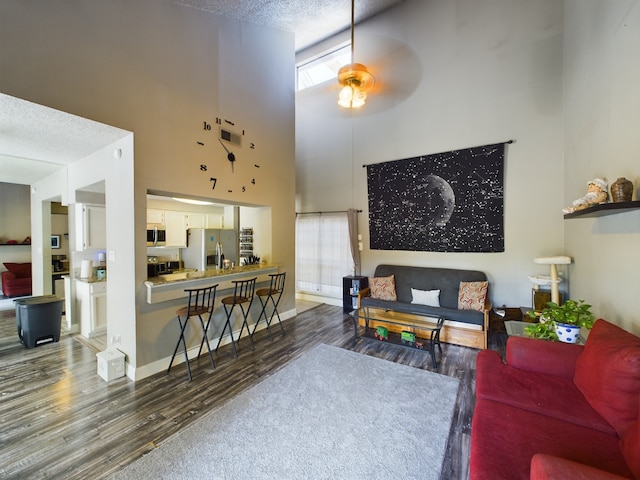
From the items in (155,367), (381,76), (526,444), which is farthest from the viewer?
(381,76)

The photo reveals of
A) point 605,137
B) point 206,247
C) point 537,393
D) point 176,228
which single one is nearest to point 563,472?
point 537,393

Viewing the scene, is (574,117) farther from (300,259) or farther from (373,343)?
(300,259)

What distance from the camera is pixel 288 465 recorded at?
1.67m

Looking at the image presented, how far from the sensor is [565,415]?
1485 millimetres

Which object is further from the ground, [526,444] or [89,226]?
[89,226]

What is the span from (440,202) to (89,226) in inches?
216

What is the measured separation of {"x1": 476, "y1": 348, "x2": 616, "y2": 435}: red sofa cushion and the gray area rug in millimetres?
544

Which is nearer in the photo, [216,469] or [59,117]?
[216,469]

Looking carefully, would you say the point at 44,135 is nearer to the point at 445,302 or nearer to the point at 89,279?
the point at 89,279

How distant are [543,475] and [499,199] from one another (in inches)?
152

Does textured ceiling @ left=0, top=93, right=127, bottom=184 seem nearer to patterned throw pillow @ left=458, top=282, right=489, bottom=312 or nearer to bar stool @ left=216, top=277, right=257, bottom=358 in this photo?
bar stool @ left=216, top=277, right=257, bottom=358

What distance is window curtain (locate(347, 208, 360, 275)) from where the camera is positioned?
5.24 m

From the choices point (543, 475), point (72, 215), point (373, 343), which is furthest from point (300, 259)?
point (543, 475)

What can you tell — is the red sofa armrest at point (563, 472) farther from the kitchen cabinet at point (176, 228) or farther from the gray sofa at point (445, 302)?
the kitchen cabinet at point (176, 228)
